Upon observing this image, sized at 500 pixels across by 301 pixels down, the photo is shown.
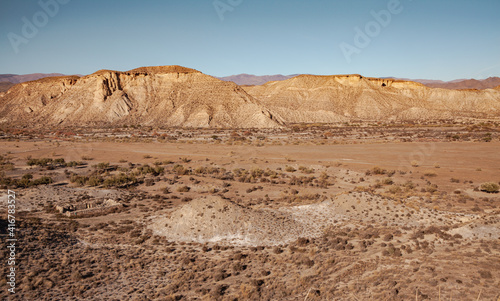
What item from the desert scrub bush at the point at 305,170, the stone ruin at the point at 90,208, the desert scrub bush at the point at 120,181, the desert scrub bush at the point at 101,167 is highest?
the desert scrub bush at the point at 305,170

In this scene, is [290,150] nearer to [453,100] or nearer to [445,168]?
[445,168]

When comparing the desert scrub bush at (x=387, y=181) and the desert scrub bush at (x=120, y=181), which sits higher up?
the desert scrub bush at (x=387, y=181)

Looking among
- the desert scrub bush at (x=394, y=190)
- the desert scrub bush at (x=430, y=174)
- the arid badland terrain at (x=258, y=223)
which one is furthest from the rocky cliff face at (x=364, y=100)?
the desert scrub bush at (x=394, y=190)

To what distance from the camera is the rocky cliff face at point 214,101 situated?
7438 centimetres

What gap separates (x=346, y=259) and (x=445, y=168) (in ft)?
69.0

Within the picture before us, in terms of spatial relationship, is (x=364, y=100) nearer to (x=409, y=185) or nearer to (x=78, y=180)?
(x=409, y=185)

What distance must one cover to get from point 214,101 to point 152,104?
15542mm

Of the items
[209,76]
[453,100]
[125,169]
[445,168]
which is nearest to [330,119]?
[209,76]

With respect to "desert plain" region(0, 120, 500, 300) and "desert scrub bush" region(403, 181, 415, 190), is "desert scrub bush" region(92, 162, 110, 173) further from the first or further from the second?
"desert scrub bush" region(403, 181, 415, 190)

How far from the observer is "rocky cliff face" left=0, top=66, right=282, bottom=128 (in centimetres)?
7244

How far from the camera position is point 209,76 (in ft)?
274

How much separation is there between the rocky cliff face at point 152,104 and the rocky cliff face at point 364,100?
1537 centimetres

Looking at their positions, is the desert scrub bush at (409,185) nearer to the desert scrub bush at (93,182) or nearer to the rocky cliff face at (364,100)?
the desert scrub bush at (93,182)

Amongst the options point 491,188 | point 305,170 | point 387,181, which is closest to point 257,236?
point 387,181
